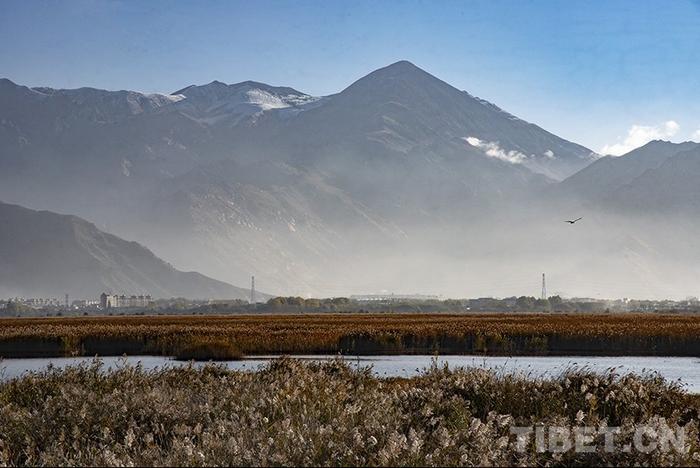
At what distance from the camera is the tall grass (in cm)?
1418

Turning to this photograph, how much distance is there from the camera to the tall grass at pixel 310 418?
46.5 ft

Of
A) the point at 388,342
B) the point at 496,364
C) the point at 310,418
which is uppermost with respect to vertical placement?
the point at 310,418

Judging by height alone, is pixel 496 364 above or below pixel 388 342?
below

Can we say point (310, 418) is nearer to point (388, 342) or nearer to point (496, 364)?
point (496, 364)

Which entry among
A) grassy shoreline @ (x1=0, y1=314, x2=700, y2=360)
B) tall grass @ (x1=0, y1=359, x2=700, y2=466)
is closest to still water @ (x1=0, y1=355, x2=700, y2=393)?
grassy shoreline @ (x1=0, y1=314, x2=700, y2=360)

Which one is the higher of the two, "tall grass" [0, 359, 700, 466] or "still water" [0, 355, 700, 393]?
"tall grass" [0, 359, 700, 466]

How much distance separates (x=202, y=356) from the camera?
190ft

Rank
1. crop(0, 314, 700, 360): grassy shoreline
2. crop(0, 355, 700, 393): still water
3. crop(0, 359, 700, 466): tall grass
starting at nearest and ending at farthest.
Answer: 1. crop(0, 359, 700, 466): tall grass
2. crop(0, 355, 700, 393): still water
3. crop(0, 314, 700, 360): grassy shoreline

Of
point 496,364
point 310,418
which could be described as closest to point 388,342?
point 496,364

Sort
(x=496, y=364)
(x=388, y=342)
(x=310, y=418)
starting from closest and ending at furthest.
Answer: (x=310, y=418)
(x=496, y=364)
(x=388, y=342)

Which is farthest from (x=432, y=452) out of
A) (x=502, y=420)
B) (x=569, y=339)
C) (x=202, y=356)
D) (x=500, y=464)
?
(x=569, y=339)

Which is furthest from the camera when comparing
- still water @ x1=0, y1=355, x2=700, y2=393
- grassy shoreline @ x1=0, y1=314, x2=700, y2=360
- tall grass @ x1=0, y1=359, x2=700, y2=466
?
grassy shoreline @ x1=0, y1=314, x2=700, y2=360

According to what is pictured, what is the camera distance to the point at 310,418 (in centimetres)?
Answer: 1630

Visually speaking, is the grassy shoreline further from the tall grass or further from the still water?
the tall grass
